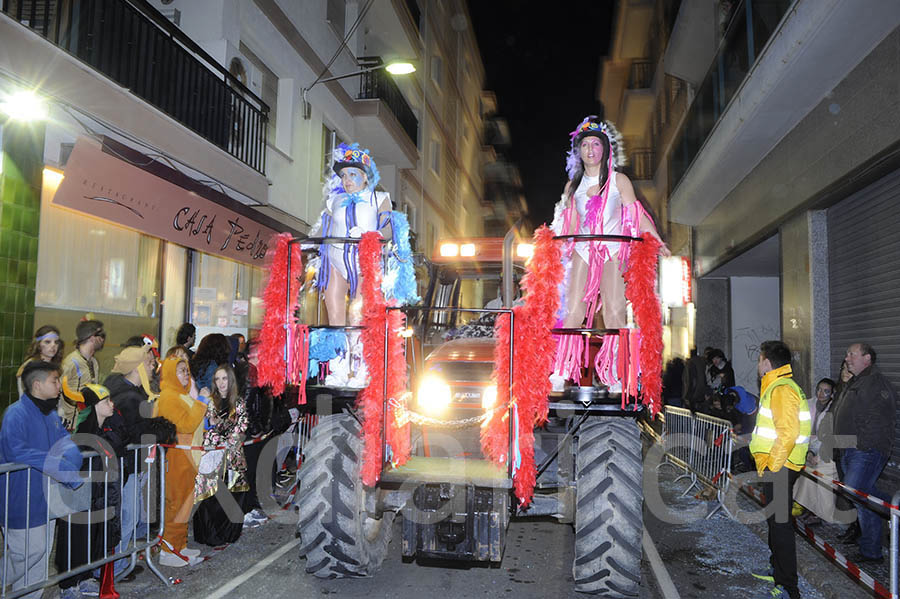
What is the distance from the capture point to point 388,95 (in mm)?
18781

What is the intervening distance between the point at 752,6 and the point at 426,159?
53.8ft

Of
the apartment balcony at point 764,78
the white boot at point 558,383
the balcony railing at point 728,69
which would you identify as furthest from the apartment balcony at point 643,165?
the white boot at point 558,383

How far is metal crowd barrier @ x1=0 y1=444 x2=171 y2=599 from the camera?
455cm

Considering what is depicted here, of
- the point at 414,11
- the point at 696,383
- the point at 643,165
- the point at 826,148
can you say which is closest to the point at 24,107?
the point at 826,148

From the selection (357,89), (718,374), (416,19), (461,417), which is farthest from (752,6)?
(416,19)

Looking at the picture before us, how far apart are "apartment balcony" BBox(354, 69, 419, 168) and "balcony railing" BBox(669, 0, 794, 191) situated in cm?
730

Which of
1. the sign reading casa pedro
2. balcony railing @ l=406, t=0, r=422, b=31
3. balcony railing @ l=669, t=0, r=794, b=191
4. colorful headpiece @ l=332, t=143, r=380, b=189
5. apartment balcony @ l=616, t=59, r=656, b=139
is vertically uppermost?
balcony railing @ l=406, t=0, r=422, b=31

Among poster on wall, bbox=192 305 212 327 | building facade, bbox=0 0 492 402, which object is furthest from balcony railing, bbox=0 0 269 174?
poster on wall, bbox=192 305 212 327

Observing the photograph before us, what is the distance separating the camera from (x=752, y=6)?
10250 millimetres

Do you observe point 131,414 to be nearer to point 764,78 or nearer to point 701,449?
point 701,449

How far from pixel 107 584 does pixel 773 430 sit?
5.13m

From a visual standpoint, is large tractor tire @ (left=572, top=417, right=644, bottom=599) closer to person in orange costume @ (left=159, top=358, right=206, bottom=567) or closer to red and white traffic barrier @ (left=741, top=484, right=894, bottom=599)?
red and white traffic barrier @ (left=741, top=484, right=894, bottom=599)

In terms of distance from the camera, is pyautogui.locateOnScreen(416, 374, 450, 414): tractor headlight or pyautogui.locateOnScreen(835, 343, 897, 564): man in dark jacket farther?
pyautogui.locateOnScreen(835, 343, 897, 564): man in dark jacket

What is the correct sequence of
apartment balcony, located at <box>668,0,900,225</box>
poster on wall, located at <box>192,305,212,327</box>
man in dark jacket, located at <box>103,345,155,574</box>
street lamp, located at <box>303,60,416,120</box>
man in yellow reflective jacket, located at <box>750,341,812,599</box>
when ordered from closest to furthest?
1. man in yellow reflective jacket, located at <box>750,341,812,599</box>
2. man in dark jacket, located at <box>103,345,155,574</box>
3. apartment balcony, located at <box>668,0,900,225</box>
4. poster on wall, located at <box>192,305,212,327</box>
5. street lamp, located at <box>303,60,416,120</box>
